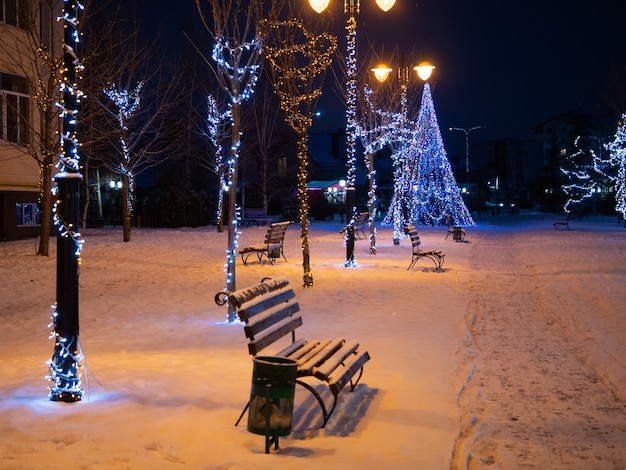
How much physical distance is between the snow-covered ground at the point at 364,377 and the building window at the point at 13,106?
11.6 metres

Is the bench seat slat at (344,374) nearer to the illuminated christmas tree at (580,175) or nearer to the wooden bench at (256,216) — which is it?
the wooden bench at (256,216)

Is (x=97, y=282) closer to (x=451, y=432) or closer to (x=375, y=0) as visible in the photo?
(x=375, y=0)

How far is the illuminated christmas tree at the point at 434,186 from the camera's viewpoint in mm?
41906

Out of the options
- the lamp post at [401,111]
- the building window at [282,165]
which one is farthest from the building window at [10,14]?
the building window at [282,165]

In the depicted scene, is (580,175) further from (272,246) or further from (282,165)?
(272,246)

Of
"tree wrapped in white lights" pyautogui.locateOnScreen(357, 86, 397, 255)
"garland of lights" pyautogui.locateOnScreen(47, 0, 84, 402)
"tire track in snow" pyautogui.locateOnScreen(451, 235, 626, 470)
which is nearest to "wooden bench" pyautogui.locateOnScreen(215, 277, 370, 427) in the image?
"tire track in snow" pyautogui.locateOnScreen(451, 235, 626, 470)

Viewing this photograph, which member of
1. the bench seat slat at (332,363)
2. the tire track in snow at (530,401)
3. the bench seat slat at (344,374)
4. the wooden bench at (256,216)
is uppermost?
the wooden bench at (256,216)

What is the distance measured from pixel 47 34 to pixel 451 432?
27926 millimetres

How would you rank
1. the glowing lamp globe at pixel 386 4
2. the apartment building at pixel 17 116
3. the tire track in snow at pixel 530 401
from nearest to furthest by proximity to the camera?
the tire track in snow at pixel 530 401, the glowing lamp globe at pixel 386 4, the apartment building at pixel 17 116

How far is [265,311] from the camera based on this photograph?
6.71 m

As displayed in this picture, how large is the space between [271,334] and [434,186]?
37745 millimetres

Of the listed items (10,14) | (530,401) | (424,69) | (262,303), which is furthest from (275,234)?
(10,14)

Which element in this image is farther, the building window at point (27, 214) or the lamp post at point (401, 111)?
the building window at point (27, 214)

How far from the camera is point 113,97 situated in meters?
28.8
